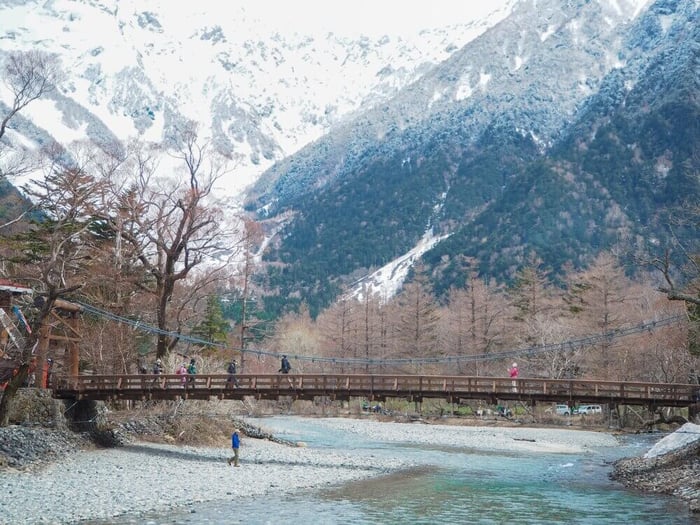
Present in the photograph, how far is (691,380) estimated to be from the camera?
33.8 meters

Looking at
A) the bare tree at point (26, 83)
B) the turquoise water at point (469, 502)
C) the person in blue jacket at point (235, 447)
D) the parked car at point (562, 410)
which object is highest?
the bare tree at point (26, 83)

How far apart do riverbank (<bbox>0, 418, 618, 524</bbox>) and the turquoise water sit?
1215 mm

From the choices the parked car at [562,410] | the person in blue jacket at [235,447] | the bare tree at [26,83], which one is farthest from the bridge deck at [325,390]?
the parked car at [562,410]

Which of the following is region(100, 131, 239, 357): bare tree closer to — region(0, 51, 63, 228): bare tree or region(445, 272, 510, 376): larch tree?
region(0, 51, 63, 228): bare tree

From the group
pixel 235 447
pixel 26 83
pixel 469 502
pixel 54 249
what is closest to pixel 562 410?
pixel 235 447

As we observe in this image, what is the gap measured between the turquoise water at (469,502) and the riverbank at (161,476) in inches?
47.8

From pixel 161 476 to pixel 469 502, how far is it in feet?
33.1

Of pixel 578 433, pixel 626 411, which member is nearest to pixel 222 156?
pixel 578 433

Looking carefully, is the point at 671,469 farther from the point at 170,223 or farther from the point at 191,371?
the point at 170,223

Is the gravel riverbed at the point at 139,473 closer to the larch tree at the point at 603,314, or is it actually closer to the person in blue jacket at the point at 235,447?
the person in blue jacket at the point at 235,447

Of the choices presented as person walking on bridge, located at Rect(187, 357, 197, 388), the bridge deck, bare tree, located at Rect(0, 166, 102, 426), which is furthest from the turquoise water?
bare tree, located at Rect(0, 166, 102, 426)

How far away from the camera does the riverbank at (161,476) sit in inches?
795

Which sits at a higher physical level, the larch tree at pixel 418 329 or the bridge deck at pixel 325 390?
the larch tree at pixel 418 329

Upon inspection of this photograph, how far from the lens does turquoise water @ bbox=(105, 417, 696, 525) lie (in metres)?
20.7
